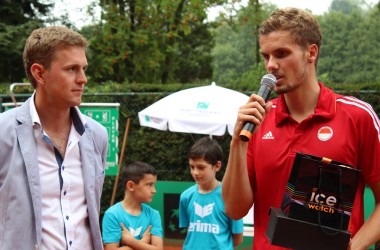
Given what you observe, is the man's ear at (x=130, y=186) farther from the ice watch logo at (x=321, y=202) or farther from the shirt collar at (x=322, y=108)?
the ice watch logo at (x=321, y=202)

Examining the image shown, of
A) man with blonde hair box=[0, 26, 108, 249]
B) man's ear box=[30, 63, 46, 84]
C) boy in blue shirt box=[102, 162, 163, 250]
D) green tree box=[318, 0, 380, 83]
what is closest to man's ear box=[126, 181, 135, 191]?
boy in blue shirt box=[102, 162, 163, 250]

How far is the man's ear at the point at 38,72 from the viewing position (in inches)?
123

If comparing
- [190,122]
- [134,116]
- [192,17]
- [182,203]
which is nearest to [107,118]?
[190,122]

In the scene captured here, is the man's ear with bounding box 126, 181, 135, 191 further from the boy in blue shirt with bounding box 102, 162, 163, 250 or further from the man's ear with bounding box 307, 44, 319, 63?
the man's ear with bounding box 307, 44, 319, 63

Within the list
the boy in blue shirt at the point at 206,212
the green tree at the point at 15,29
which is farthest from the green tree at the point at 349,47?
the boy in blue shirt at the point at 206,212

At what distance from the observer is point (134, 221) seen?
552 centimetres

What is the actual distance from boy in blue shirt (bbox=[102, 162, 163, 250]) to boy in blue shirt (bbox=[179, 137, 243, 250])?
1.13ft

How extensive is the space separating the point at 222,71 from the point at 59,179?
6070 centimetres

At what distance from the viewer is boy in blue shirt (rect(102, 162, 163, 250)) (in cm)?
540

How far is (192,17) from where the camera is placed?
17.1 meters

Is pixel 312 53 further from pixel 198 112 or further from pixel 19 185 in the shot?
pixel 198 112

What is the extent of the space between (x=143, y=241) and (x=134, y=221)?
0.69 ft

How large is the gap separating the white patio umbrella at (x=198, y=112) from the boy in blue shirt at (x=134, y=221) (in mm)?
2407

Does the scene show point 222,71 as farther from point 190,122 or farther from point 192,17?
point 190,122
